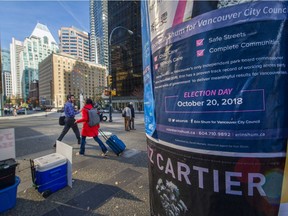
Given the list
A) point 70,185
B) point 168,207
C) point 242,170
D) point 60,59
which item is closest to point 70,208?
point 70,185

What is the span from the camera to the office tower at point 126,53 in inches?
2130

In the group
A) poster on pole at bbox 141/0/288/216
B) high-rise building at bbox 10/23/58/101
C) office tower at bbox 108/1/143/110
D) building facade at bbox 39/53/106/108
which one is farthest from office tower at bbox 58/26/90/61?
poster on pole at bbox 141/0/288/216

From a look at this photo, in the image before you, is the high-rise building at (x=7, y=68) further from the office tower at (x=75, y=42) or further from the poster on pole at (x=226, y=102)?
the poster on pole at (x=226, y=102)

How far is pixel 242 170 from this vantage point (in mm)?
1070

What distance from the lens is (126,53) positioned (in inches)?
2319

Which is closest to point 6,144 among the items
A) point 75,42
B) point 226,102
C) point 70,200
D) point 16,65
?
point 70,200

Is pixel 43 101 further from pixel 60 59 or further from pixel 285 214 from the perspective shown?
pixel 285 214

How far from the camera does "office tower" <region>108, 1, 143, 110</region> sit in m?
54.1

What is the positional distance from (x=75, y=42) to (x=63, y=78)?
2656 centimetres

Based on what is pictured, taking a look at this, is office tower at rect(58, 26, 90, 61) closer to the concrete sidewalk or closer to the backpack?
the backpack

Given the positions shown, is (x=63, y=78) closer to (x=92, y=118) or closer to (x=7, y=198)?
(x=92, y=118)

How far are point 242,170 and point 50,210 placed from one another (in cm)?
307

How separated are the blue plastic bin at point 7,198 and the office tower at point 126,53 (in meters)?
46.6

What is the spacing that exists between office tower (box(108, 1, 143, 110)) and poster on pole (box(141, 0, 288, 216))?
48.2 m
